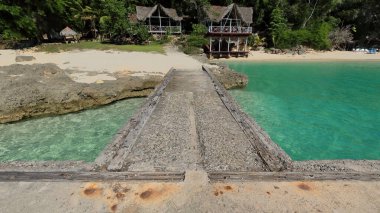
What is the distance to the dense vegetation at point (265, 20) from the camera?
32.2 m

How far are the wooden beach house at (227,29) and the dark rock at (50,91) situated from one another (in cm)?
1937

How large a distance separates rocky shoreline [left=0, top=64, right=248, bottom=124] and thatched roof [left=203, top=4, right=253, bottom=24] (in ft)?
75.3

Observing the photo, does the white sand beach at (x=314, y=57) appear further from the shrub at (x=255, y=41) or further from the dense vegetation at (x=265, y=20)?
the dense vegetation at (x=265, y=20)

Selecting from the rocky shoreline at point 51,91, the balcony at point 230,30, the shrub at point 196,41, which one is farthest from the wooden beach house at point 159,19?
the rocky shoreline at point 51,91

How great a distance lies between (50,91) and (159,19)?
3032cm

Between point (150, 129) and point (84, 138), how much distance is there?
408cm

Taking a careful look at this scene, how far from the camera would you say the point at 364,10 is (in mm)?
41312

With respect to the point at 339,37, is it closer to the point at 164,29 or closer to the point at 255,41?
the point at 255,41

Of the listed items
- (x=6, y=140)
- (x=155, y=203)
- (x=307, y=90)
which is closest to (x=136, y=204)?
(x=155, y=203)

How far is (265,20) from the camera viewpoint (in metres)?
41.2

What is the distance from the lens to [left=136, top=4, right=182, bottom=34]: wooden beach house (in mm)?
36938

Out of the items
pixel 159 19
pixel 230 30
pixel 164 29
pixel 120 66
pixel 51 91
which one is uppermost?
pixel 159 19

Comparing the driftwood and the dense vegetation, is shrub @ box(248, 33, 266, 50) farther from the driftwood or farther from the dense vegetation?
the driftwood

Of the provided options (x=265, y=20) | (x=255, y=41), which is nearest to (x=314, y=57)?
(x=255, y=41)
